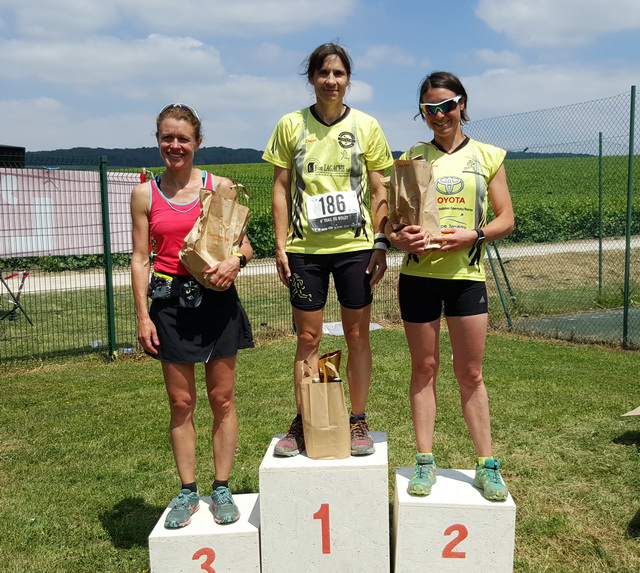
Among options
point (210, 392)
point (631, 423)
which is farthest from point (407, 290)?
point (631, 423)

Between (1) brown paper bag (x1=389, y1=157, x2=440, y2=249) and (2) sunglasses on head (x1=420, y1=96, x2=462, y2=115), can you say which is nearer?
(1) brown paper bag (x1=389, y1=157, x2=440, y2=249)

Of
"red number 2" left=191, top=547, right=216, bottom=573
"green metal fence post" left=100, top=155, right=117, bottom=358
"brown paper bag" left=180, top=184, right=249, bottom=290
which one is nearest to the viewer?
"brown paper bag" left=180, top=184, right=249, bottom=290

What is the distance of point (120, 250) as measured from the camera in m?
7.83

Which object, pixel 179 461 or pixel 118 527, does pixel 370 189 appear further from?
pixel 118 527

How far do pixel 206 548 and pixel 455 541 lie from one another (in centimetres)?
109

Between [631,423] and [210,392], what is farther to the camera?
[631,423]

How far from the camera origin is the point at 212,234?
296 cm

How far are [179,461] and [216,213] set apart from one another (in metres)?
1.17

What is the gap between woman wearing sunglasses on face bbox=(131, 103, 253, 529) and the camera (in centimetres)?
304

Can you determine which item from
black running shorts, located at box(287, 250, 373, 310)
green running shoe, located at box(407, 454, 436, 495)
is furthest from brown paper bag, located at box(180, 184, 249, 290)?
green running shoe, located at box(407, 454, 436, 495)

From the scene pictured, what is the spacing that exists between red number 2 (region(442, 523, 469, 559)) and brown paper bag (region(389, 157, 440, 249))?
4.03 feet

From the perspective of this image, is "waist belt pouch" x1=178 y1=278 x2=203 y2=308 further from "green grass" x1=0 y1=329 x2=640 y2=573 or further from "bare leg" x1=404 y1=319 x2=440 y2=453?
"green grass" x1=0 y1=329 x2=640 y2=573

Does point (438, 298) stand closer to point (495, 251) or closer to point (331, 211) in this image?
point (331, 211)

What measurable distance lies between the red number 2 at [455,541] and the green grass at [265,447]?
35 cm
